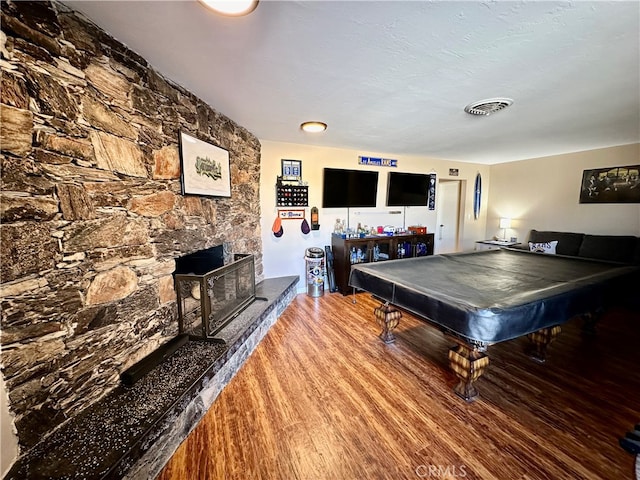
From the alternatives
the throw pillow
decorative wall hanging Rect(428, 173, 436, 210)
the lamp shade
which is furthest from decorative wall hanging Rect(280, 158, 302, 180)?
the lamp shade

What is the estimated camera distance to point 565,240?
163 inches

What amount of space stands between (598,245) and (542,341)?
2915mm

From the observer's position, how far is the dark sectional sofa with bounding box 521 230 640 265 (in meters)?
3.45

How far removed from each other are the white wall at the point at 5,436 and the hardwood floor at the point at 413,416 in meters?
0.63

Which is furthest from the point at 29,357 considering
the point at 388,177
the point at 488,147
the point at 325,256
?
the point at 488,147

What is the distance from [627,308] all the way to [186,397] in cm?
500

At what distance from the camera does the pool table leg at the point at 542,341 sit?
2131 mm

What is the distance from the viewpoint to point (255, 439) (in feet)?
4.81

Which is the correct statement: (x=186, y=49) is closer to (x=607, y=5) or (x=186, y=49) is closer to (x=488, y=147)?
(x=607, y=5)

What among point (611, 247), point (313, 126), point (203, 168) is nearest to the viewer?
point (203, 168)

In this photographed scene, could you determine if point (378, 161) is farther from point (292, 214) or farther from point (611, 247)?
point (611, 247)

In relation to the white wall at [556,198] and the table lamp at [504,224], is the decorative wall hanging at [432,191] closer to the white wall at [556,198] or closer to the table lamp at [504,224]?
the table lamp at [504,224]

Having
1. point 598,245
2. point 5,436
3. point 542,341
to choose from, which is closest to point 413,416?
point 542,341

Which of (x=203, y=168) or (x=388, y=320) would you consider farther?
(x=388, y=320)
